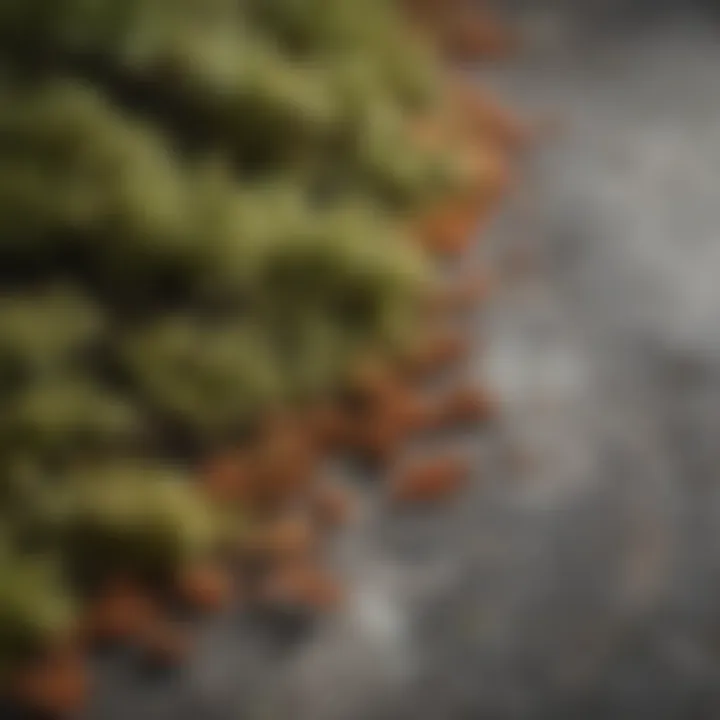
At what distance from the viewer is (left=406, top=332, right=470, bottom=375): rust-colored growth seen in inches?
72.1

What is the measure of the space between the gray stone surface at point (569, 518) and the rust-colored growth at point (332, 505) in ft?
0.07

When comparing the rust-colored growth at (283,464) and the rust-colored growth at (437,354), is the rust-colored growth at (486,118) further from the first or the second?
the rust-colored growth at (283,464)

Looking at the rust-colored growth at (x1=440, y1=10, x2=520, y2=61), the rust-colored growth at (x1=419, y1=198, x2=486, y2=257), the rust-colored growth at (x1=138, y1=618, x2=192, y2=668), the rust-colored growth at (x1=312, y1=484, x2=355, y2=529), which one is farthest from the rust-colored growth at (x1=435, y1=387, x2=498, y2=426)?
the rust-colored growth at (x1=440, y1=10, x2=520, y2=61)

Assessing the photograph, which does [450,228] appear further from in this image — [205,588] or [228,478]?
[205,588]

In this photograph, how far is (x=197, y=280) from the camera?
189cm

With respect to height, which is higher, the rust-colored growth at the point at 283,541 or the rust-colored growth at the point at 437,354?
the rust-colored growth at the point at 437,354

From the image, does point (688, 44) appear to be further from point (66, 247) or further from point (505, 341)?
point (66, 247)

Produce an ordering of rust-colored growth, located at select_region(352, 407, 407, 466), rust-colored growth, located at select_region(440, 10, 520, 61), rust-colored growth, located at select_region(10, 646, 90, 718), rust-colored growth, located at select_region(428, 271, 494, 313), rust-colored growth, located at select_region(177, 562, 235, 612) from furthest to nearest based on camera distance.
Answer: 1. rust-colored growth, located at select_region(440, 10, 520, 61)
2. rust-colored growth, located at select_region(428, 271, 494, 313)
3. rust-colored growth, located at select_region(352, 407, 407, 466)
4. rust-colored growth, located at select_region(177, 562, 235, 612)
5. rust-colored growth, located at select_region(10, 646, 90, 718)

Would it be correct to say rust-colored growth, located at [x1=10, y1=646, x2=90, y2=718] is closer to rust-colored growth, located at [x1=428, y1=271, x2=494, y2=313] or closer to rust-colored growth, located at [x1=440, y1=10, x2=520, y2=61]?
rust-colored growth, located at [x1=428, y1=271, x2=494, y2=313]

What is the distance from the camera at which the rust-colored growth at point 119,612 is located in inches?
61.7

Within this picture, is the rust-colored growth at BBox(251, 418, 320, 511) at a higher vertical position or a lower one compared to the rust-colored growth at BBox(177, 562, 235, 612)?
higher

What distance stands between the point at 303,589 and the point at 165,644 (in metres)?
0.15

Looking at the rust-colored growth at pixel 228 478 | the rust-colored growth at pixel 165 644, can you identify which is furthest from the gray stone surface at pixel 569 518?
the rust-colored growth at pixel 228 478

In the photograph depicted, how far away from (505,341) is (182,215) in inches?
15.7
